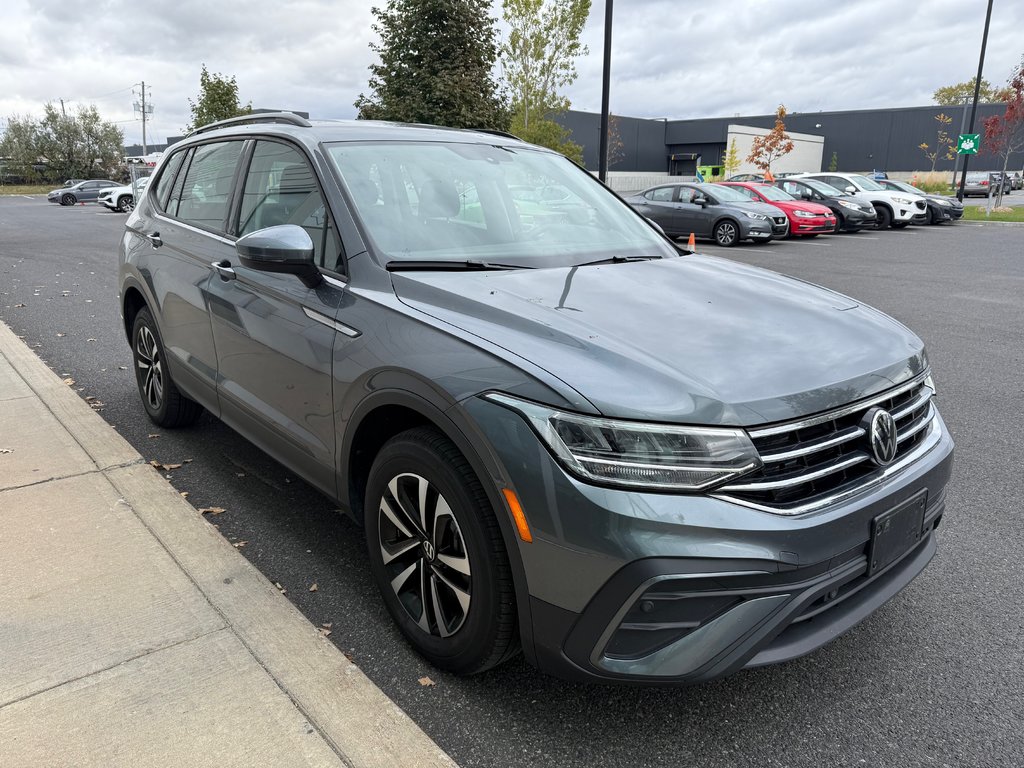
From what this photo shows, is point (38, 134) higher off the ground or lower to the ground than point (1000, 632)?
higher

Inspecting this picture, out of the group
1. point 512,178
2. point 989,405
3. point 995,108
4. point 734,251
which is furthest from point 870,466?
point 995,108

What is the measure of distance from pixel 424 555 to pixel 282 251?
3.91 feet

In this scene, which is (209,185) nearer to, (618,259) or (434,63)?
(618,259)

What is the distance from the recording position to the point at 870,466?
2.22m

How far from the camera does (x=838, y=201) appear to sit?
21656 millimetres

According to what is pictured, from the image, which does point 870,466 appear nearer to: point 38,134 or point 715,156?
point 715,156

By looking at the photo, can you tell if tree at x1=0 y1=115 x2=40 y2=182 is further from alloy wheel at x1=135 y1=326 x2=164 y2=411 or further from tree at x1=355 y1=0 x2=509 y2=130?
alloy wheel at x1=135 y1=326 x2=164 y2=411

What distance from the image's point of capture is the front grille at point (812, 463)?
1982 mm

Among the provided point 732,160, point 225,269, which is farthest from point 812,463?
point 732,160

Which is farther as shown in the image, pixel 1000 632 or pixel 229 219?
pixel 229 219

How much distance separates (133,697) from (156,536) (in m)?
1.15

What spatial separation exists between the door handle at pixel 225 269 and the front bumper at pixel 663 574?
6.43ft

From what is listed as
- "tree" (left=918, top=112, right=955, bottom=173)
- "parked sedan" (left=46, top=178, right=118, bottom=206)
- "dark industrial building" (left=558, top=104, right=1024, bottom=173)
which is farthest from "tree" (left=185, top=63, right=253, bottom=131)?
"tree" (left=918, top=112, right=955, bottom=173)

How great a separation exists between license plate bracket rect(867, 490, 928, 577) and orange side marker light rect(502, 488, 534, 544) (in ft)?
3.19
